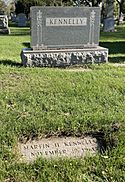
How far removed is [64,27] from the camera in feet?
25.8

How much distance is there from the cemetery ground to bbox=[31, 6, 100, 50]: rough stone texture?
1285 mm

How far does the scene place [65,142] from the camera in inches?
155

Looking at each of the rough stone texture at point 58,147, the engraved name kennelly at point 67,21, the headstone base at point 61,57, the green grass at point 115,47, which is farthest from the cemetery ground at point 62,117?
the green grass at point 115,47

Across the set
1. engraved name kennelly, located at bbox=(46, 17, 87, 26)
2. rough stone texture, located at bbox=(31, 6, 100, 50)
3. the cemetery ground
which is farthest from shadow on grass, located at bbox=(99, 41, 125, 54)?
the cemetery ground

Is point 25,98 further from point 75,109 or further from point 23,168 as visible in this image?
point 23,168

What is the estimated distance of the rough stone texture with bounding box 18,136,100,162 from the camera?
12.2 ft

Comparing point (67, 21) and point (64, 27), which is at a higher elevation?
point (67, 21)

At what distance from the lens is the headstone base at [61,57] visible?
7512 mm

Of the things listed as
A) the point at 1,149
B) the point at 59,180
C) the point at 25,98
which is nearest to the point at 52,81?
the point at 25,98

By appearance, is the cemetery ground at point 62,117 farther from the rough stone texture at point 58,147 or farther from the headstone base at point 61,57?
the headstone base at point 61,57

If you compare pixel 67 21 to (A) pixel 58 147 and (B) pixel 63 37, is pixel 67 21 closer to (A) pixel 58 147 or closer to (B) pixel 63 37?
(B) pixel 63 37

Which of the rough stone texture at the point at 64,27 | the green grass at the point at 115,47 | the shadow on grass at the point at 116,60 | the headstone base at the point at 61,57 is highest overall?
the rough stone texture at the point at 64,27

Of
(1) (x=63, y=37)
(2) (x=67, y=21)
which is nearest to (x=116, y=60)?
(1) (x=63, y=37)

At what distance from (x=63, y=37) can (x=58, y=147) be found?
4.52 meters
